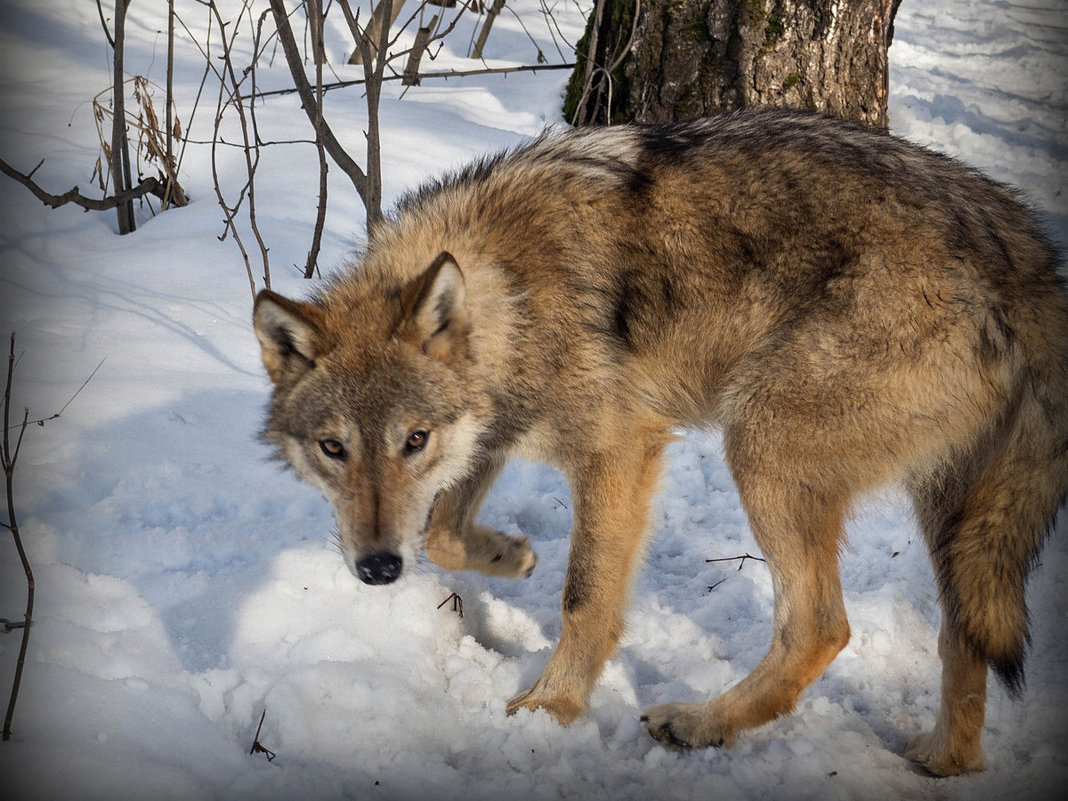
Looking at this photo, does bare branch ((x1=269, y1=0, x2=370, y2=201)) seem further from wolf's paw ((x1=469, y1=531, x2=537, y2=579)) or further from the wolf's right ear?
wolf's paw ((x1=469, y1=531, x2=537, y2=579))

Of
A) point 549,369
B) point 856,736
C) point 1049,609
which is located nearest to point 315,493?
point 549,369

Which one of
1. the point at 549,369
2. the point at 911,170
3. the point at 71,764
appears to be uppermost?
the point at 911,170

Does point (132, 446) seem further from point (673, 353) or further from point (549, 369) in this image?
point (673, 353)

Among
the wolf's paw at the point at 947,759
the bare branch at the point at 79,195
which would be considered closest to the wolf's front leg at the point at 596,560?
the wolf's paw at the point at 947,759

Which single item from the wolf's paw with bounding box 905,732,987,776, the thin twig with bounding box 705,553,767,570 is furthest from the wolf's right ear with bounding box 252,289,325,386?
the wolf's paw with bounding box 905,732,987,776

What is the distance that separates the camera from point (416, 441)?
125 inches

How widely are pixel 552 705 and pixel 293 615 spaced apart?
3.49 feet

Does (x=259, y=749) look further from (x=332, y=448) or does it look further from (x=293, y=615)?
(x=332, y=448)

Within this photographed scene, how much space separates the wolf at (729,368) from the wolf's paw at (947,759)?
0.01m

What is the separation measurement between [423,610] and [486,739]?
67 centimetres

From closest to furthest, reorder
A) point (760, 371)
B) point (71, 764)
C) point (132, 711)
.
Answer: point (71, 764)
point (132, 711)
point (760, 371)

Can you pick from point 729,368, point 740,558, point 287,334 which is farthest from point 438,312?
point 740,558

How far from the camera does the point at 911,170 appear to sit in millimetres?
3271

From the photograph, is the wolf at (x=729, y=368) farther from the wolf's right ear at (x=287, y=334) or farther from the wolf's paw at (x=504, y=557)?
the wolf's paw at (x=504, y=557)
